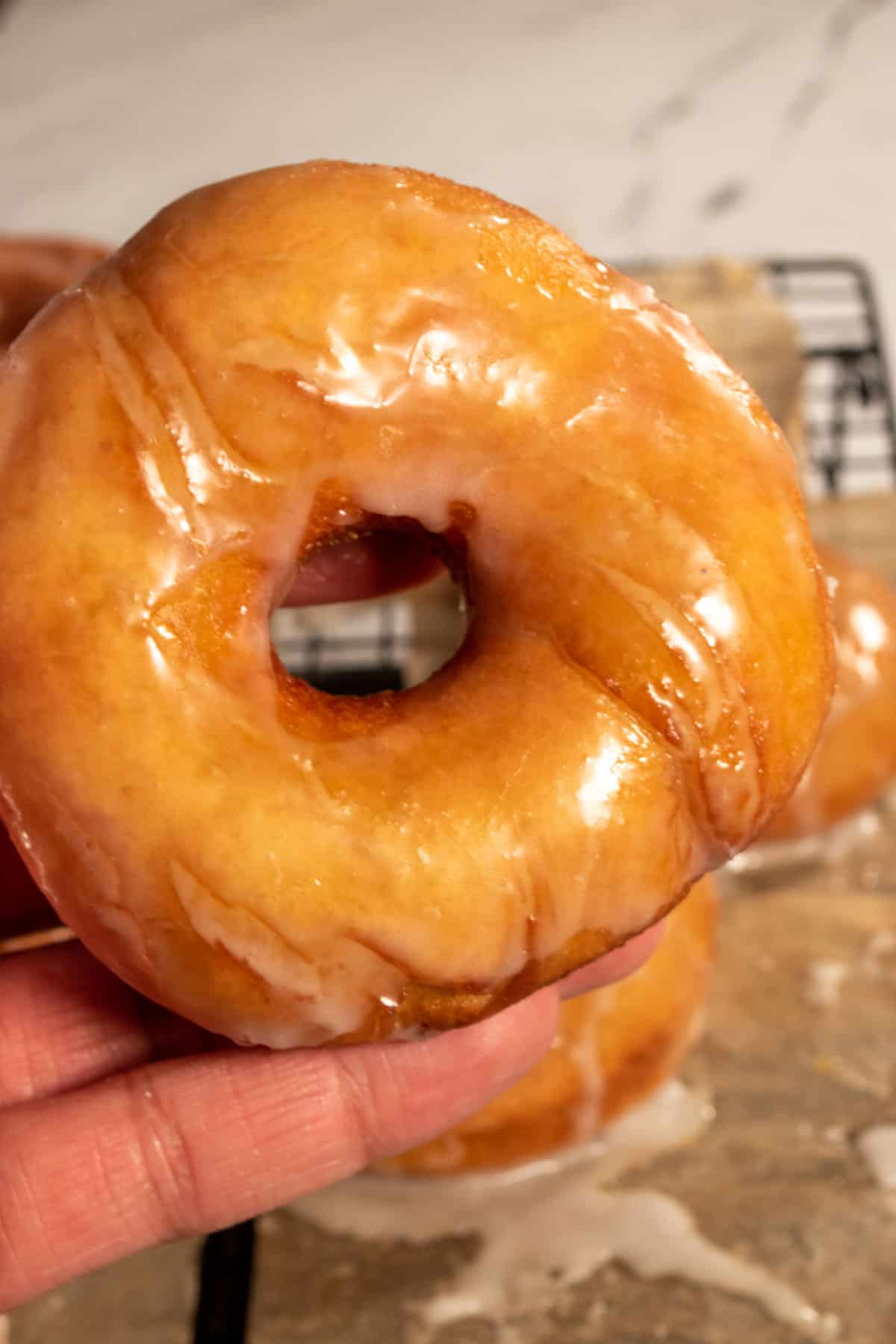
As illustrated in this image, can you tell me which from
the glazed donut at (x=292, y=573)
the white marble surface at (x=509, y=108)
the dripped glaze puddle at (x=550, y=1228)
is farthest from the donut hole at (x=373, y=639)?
the white marble surface at (x=509, y=108)

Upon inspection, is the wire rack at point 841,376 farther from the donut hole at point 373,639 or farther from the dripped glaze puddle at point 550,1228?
the dripped glaze puddle at point 550,1228

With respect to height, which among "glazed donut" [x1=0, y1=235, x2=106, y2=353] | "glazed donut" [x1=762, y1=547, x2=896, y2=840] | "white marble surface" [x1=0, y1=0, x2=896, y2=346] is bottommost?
"glazed donut" [x1=762, y1=547, x2=896, y2=840]

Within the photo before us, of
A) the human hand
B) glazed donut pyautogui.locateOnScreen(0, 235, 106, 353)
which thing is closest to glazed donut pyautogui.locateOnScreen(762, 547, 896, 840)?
the human hand

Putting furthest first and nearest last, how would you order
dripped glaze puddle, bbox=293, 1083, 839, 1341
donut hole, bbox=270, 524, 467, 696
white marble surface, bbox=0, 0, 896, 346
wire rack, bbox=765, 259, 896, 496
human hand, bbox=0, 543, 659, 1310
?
1. white marble surface, bbox=0, 0, 896, 346
2. wire rack, bbox=765, 259, 896, 496
3. donut hole, bbox=270, 524, 467, 696
4. dripped glaze puddle, bbox=293, 1083, 839, 1341
5. human hand, bbox=0, 543, 659, 1310

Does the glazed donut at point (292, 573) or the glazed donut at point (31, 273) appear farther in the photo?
the glazed donut at point (31, 273)

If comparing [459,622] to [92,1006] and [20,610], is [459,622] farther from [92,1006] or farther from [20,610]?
[20,610]

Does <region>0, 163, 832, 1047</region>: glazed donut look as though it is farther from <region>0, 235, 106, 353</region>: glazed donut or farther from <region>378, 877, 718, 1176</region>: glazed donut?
<region>0, 235, 106, 353</region>: glazed donut

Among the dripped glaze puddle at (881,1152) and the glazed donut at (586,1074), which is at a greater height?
the glazed donut at (586,1074)
